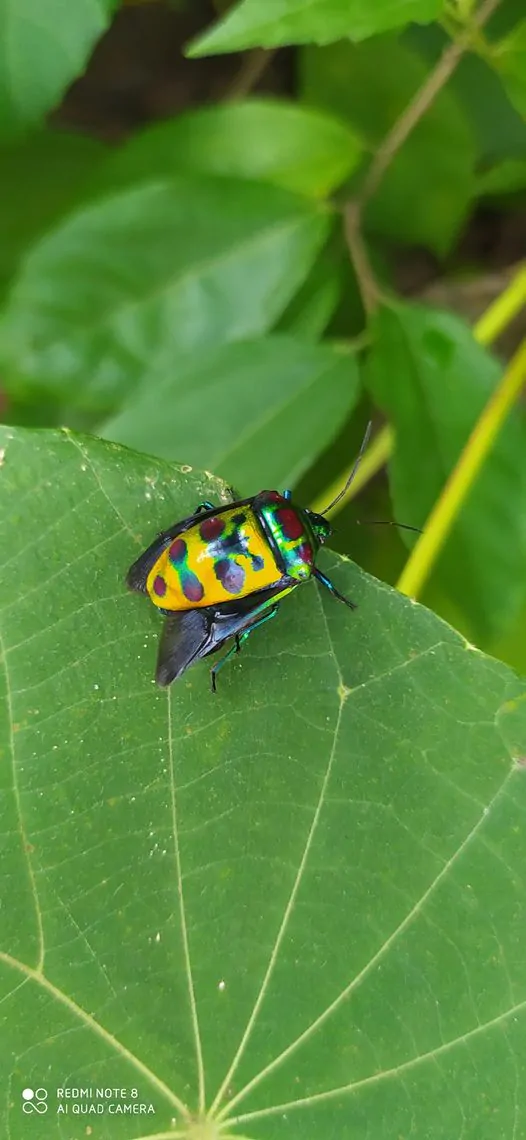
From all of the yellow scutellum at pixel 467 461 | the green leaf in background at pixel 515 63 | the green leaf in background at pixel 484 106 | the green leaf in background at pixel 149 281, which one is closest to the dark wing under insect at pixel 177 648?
the yellow scutellum at pixel 467 461

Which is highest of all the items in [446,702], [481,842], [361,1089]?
[446,702]

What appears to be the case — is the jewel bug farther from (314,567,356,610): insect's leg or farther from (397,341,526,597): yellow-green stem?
(397,341,526,597): yellow-green stem

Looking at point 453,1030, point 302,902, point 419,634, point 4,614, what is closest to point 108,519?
point 4,614

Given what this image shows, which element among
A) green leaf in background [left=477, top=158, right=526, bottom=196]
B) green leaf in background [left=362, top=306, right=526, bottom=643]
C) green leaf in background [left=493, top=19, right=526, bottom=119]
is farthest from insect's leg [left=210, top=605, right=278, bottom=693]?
green leaf in background [left=477, top=158, right=526, bottom=196]

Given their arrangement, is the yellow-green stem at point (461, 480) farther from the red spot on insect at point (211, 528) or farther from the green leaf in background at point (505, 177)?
the green leaf in background at point (505, 177)

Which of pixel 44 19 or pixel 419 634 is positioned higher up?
pixel 44 19

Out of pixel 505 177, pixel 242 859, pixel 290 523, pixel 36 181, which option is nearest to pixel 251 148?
pixel 505 177

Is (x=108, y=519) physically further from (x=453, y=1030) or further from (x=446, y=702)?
(x=453, y=1030)
